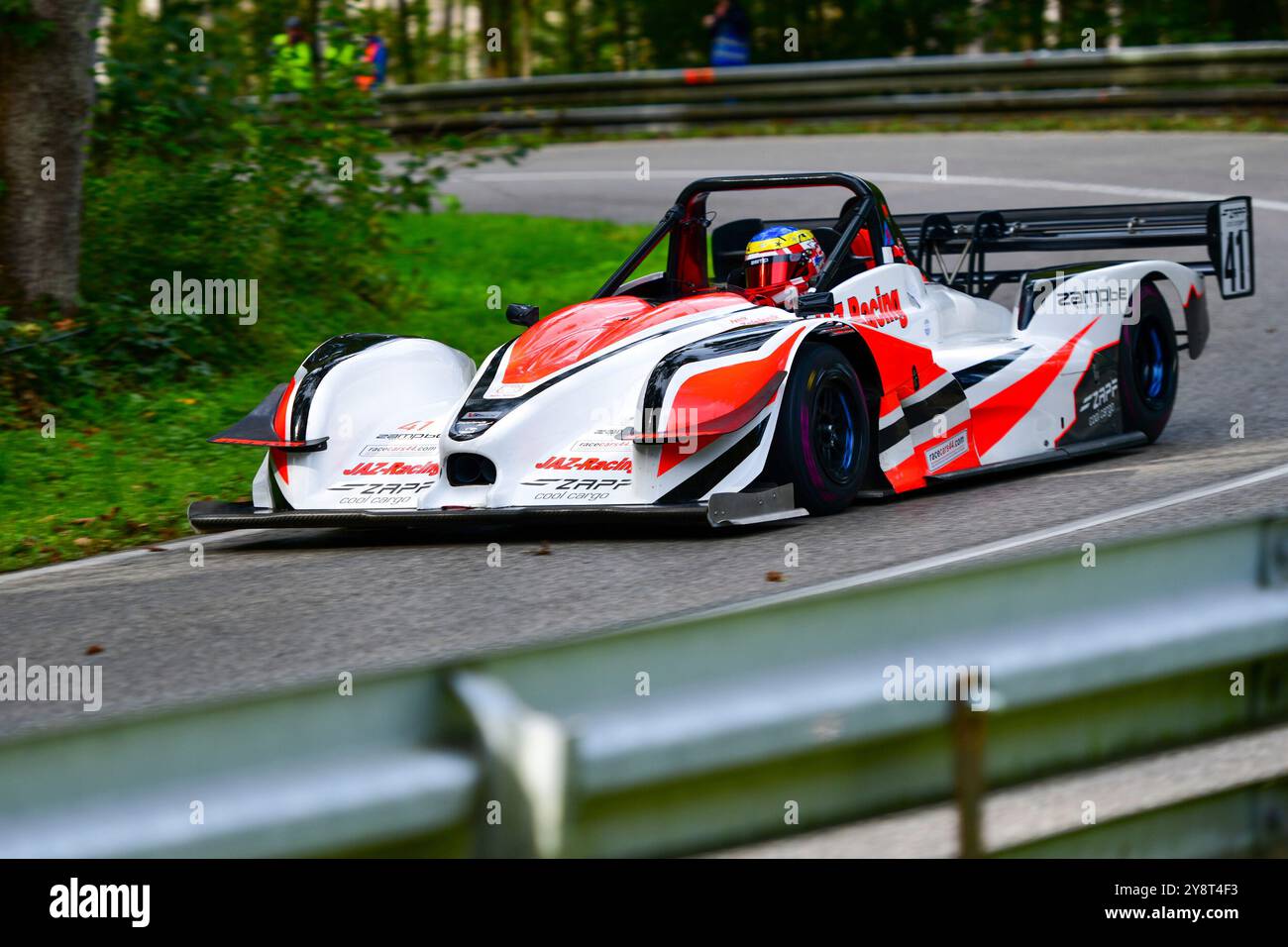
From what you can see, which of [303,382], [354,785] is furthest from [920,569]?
[354,785]

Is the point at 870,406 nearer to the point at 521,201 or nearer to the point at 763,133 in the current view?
the point at 521,201

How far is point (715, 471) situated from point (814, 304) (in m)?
1.20

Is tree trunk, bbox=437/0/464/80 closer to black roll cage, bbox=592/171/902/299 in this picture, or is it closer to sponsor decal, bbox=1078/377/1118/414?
black roll cage, bbox=592/171/902/299

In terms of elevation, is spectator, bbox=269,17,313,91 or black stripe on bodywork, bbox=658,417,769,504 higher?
spectator, bbox=269,17,313,91

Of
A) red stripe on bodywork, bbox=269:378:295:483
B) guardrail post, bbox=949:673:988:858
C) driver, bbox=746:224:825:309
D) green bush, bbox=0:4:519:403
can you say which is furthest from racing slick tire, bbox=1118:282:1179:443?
guardrail post, bbox=949:673:988:858

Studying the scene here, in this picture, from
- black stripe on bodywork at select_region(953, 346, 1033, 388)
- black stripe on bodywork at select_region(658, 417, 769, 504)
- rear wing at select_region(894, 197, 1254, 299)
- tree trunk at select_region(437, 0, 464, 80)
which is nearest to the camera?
black stripe on bodywork at select_region(658, 417, 769, 504)

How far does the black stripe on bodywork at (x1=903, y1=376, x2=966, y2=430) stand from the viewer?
294 inches

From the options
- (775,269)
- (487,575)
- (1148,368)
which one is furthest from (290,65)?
(487,575)

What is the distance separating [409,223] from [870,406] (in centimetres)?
988

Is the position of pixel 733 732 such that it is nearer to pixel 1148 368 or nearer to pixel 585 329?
pixel 585 329

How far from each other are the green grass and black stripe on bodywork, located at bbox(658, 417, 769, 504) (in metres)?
2.59

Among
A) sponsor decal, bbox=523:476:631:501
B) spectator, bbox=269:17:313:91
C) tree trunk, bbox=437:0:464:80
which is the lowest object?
sponsor decal, bbox=523:476:631:501

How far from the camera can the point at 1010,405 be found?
789 centimetres
